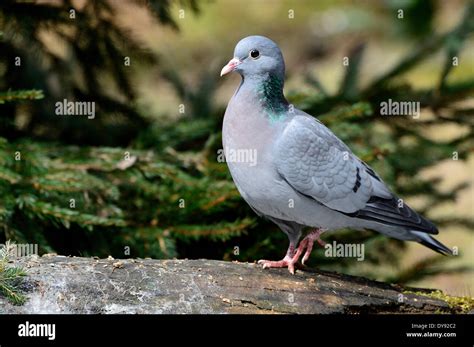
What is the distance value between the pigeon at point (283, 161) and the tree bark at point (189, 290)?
26 centimetres

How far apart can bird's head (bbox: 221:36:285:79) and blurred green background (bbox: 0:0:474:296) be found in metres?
0.99

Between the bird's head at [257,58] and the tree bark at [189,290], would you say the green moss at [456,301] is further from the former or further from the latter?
the bird's head at [257,58]

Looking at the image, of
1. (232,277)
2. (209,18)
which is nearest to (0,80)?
(232,277)

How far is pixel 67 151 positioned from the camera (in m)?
4.94

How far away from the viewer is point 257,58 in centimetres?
387

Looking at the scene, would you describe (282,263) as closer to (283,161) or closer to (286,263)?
(286,263)

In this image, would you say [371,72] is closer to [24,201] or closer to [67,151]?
[67,151]

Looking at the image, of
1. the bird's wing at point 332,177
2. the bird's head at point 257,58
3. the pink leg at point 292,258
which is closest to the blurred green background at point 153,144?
the pink leg at point 292,258

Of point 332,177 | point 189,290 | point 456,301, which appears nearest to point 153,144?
point 332,177

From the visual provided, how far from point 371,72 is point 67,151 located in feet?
23.5

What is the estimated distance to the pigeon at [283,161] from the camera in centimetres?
383

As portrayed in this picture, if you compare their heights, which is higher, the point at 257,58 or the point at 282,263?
the point at 257,58

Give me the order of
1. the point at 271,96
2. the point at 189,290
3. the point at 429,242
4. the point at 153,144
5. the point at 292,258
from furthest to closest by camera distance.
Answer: the point at 153,144 → the point at 429,242 → the point at 292,258 → the point at 271,96 → the point at 189,290

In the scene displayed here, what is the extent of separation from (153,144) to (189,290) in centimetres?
202
